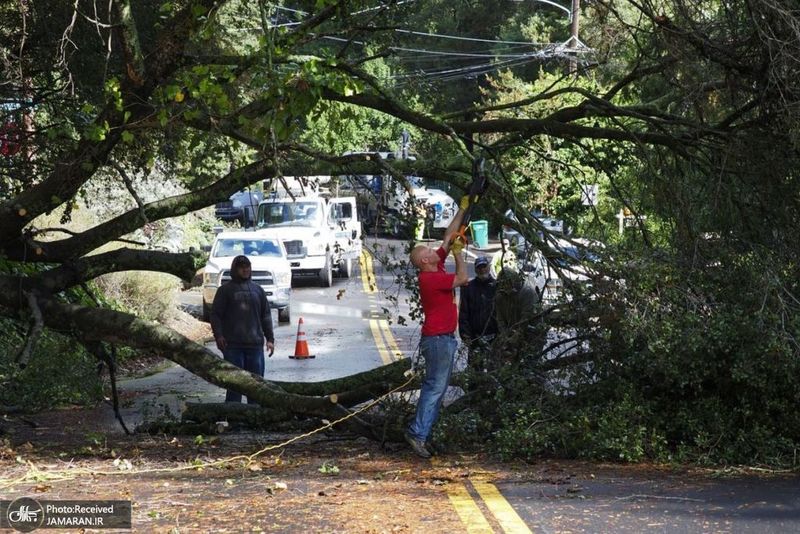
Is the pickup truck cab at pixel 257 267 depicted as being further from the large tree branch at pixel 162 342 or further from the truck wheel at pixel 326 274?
the large tree branch at pixel 162 342

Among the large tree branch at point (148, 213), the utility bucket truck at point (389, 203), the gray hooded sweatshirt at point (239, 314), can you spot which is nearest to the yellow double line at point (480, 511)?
the utility bucket truck at point (389, 203)

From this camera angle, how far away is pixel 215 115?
10.4 metres

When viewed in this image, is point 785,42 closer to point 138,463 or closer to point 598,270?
point 598,270

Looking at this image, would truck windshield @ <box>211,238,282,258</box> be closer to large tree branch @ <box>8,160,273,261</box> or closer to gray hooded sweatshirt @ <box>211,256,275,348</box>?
gray hooded sweatshirt @ <box>211,256,275,348</box>

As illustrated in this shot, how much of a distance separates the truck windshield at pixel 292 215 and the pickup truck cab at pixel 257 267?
5693 millimetres

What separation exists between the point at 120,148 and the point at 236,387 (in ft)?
13.9

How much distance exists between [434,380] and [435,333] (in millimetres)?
405

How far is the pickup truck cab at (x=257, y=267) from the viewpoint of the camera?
25094 mm

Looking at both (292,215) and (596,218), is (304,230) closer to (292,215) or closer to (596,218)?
(292,215)

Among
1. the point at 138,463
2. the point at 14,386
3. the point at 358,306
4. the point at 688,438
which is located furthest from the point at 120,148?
the point at 358,306

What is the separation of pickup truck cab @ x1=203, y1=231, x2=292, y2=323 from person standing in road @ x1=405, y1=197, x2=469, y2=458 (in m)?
15.5

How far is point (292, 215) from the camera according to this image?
33000 millimetres

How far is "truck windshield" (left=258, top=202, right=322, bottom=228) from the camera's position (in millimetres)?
32875

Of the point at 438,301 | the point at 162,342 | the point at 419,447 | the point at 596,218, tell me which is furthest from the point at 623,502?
the point at 162,342
